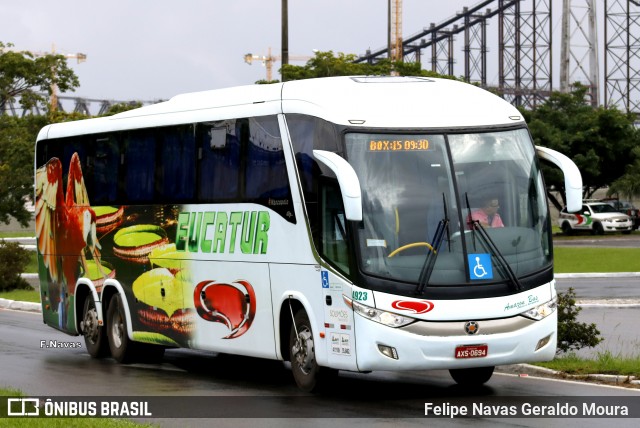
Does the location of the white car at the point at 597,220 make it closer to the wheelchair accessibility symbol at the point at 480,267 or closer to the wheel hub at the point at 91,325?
the wheel hub at the point at 91,325

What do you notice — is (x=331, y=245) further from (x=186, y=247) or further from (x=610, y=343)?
(x=610, y=343)

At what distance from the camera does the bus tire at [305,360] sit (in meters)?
14.0

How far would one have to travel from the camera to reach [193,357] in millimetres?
19859

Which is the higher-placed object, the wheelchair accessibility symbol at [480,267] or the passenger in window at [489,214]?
the passenger in window at [489,214]

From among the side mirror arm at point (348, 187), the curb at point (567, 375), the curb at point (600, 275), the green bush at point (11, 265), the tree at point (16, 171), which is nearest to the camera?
the side mirror arm at point (348, 187)

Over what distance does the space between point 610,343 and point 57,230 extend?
8671 millimetres

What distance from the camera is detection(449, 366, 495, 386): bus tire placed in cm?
1466

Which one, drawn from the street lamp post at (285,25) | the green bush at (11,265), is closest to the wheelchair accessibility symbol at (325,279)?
the street lamp post at (285,25)

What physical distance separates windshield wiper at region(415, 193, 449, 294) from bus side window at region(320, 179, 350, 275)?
77 cm

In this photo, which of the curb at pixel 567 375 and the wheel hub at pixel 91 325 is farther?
the wheel hub at pixel 91 325

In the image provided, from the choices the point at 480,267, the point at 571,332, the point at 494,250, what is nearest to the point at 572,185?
the point at 494,250

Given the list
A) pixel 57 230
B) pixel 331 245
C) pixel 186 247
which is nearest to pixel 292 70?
pixel 57 230

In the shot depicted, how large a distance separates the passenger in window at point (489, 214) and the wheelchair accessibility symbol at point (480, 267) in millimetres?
377

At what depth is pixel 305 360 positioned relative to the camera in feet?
46.9
